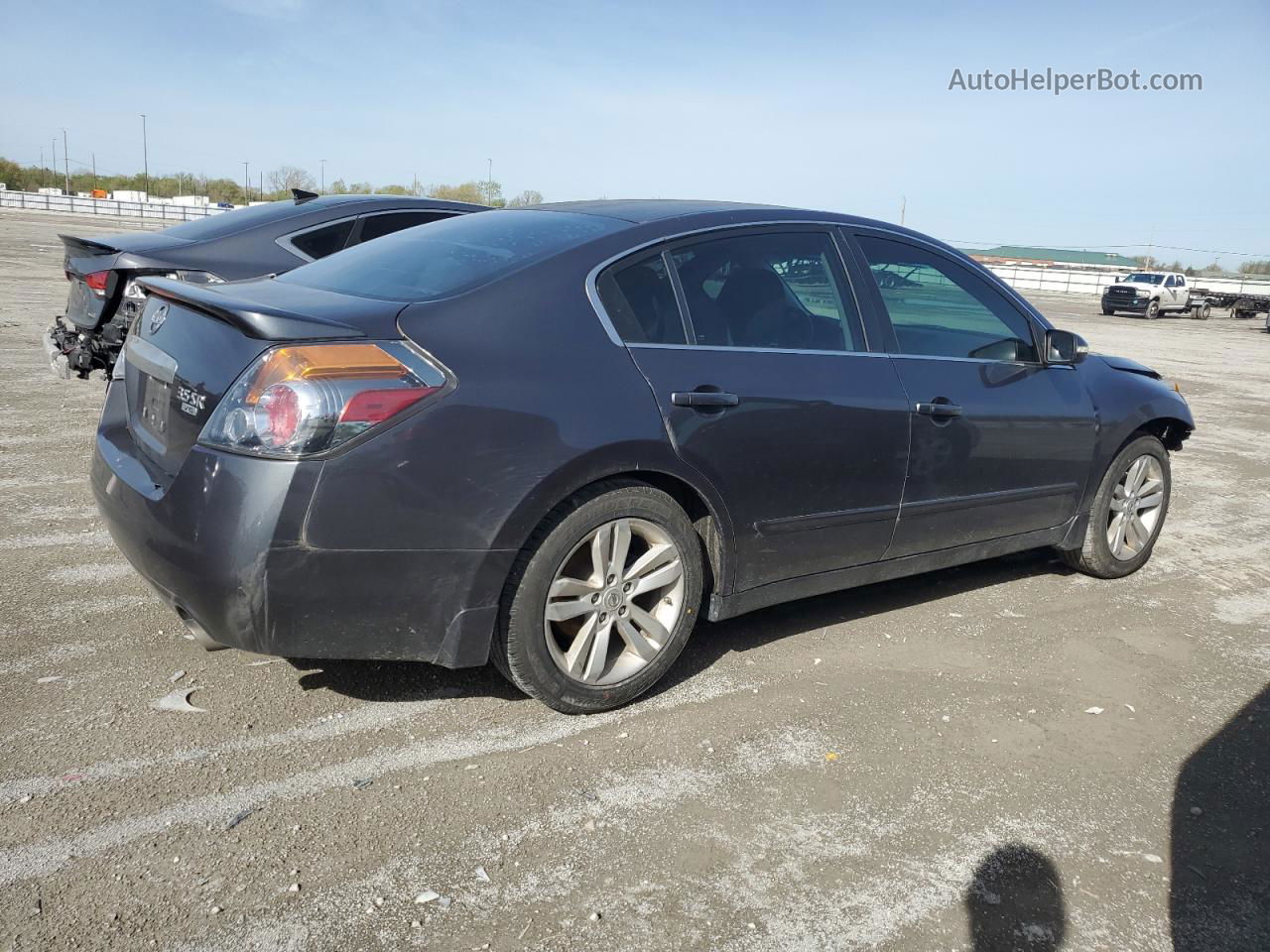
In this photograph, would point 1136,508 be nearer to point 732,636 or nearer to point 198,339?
point 732,636

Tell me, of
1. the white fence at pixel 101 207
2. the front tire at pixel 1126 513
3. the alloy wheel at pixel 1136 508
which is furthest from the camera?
the white fence at pixel 101 207

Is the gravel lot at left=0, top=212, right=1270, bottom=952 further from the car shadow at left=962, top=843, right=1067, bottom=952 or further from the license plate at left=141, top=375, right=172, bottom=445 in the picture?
the license plate at left=141, top=375, right=172, bottom=445

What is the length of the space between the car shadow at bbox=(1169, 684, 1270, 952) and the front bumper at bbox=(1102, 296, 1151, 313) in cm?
3693

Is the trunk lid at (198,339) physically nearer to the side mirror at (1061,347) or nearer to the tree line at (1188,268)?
the side mirror at (1061,347)

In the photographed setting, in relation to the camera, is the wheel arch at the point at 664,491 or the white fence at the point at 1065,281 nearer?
the wheel arch at the point at 664,491

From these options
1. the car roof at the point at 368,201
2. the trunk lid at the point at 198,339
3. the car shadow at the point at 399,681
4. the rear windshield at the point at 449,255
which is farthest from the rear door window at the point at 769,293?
the car roof at the point at 368,201

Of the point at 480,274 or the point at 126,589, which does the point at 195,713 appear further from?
the point at 480,274

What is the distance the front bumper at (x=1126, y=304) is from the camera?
36688 millimetres

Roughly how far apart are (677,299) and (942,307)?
4.89 ft

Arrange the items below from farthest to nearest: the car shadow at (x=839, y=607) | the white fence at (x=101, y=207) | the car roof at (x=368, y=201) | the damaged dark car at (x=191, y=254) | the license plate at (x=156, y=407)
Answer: the white fence at (x=101, y=207) < the car roof at (x=368, y=201) < the damaged dark car at (x=191, y=254) < the car shadow at (x=839, y=607) < the license plate at (x=156, y=407)

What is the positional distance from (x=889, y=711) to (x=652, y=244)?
182 centimetres

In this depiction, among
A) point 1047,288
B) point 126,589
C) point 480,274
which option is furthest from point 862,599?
point 1047,288

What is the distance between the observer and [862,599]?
4797mm

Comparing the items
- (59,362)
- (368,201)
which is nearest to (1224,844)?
(368,201)
